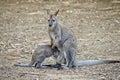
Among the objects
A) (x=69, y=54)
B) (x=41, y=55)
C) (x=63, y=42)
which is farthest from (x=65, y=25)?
(x=41, y=55)

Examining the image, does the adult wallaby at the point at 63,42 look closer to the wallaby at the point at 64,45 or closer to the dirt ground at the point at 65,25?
the wallaby at the point at 64,45

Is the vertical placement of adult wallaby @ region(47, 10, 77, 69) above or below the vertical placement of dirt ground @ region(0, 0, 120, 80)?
above

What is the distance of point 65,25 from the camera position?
15016mm

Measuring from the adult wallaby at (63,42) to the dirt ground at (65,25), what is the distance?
11.1 inches

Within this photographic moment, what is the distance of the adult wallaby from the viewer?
1036 cm

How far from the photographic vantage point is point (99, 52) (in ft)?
39.4

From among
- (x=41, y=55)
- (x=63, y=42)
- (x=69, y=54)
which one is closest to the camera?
(x=41, y=55)

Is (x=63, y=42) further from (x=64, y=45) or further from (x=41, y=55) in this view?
(x=41, y=55)

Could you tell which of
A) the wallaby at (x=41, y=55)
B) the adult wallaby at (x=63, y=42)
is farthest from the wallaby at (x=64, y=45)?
the wallaby at (x=41, y=55)

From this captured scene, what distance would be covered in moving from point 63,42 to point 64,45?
0.31ft

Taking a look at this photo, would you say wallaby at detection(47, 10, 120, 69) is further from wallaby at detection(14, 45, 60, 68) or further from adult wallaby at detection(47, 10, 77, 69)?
wallaby at detection(14, 45, 60, 68)

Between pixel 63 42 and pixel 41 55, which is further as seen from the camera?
pixel 63 42

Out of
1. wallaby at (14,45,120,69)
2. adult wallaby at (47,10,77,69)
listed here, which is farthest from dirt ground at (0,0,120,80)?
adult wallaby at (47,10,77,69)

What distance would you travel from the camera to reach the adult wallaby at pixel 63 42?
34.0ft
